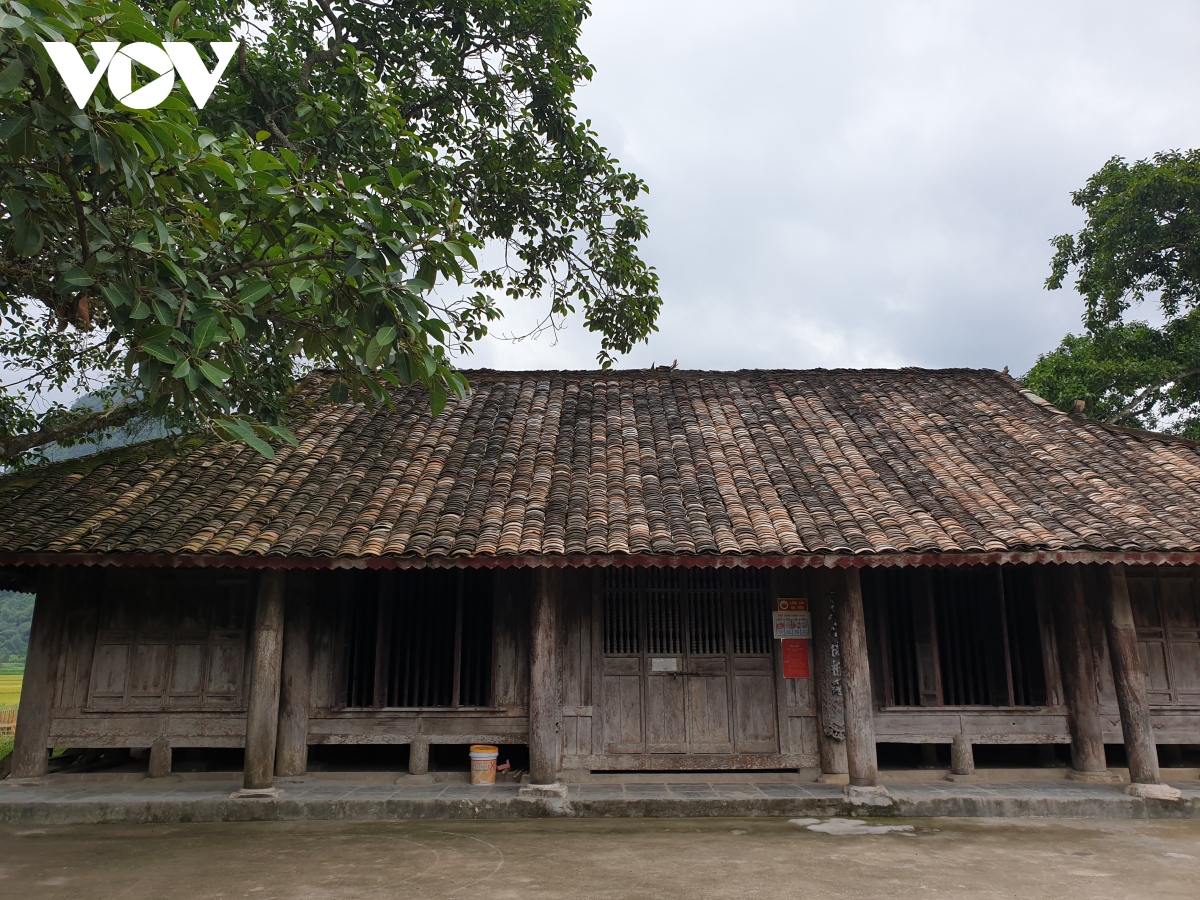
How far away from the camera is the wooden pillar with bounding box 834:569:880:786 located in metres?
8.03

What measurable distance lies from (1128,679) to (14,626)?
84.5 metres

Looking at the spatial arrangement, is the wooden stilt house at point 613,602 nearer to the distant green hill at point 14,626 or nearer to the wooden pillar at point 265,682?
the wooden pillar at point 265,682

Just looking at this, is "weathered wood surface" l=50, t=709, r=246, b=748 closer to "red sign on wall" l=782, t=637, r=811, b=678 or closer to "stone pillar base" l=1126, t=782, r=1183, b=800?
"red sign on wall" l=782, t=637, r=811, b=678

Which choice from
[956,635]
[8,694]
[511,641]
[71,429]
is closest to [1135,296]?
[956,635]

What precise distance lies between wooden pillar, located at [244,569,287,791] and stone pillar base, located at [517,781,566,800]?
260 centimetres

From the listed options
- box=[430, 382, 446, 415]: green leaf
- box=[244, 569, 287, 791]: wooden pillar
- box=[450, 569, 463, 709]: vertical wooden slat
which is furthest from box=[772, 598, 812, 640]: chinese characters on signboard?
box=[244, 569, 287, 791]: wooden pillar

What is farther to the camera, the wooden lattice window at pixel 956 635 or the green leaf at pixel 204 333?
the wooden lattice window at pixel 956 635

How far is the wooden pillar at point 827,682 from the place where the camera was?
8.57m

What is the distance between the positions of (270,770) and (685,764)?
4.36 metres

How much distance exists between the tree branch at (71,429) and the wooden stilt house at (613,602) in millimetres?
398

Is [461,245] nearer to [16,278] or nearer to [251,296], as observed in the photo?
[251,296]

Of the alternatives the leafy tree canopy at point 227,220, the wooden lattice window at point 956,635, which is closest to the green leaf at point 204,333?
the leafy tree canopy at point 227,220

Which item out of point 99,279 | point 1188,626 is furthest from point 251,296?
point 1188,626

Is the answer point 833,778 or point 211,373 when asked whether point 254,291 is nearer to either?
point 211,373
